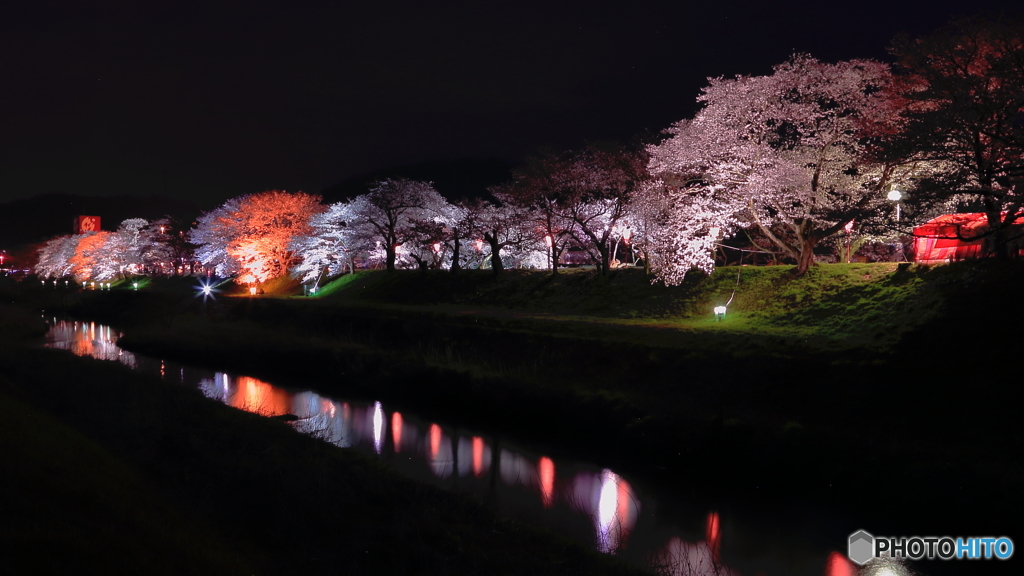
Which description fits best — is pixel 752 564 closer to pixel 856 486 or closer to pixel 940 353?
pixel 856 486

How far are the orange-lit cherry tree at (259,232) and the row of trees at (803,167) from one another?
54.4 ft

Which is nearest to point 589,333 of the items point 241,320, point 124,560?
point 124,560

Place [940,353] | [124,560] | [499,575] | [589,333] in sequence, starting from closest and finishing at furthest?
[124,560] → [499,575] → [940,353] → [589,333]

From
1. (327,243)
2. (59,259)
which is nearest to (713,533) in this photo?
(327,243)

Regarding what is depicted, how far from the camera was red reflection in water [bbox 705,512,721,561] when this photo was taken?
928 centimetres

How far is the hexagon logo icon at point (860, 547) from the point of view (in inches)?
350

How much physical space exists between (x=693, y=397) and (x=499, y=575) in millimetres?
8840

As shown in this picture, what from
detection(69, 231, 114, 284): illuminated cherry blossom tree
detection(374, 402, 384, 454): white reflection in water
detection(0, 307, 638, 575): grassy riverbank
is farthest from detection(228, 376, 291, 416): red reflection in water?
detection(69, 231, 114, 284): illuminated cherry blossom tree

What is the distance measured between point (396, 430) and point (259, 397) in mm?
6479

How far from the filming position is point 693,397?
14.1m

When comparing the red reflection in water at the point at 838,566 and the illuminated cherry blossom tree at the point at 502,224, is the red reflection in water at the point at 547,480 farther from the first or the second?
the illuminated cherry blossom tree at the point at 502,224

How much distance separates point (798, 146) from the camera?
68.8 ft

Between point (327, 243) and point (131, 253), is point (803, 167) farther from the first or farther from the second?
point (131, 253)

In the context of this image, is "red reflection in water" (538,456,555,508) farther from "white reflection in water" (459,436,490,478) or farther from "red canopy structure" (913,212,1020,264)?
"red canopy structure" (913,212,1020,264)
